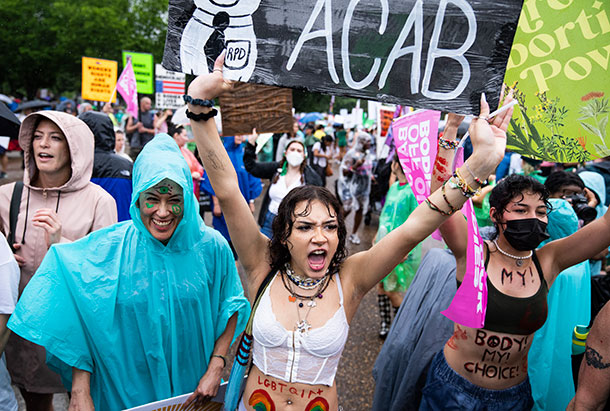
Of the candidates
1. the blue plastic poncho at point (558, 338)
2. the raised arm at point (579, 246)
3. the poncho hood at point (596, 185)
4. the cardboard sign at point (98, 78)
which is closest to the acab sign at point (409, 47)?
the raised arm at point (579, 246)

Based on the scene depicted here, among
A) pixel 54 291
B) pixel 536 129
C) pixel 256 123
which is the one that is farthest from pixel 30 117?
pixel 536 129

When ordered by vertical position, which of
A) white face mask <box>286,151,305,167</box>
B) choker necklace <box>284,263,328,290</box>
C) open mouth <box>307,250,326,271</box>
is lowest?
choker necklace <box>284,263,328,290</box>

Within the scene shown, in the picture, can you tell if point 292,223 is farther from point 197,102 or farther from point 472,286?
point 472,286

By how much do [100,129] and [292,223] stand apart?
120 inches

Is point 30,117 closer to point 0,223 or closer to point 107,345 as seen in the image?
point 0,223

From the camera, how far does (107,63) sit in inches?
372

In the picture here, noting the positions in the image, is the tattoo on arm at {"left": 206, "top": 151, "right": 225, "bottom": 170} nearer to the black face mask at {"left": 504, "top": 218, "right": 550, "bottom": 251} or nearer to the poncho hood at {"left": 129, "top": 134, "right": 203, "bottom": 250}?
the poncho hood at {"left": 129, "top": 134, "right": 203, "bottom": 250}

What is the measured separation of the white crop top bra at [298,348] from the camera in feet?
6.11

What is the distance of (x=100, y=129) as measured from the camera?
165 inches

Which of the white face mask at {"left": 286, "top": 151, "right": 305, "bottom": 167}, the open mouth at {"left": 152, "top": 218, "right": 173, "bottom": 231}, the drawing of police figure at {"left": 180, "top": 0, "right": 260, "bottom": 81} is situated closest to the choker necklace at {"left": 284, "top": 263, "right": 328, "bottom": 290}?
the open mouth at {"left": 152, "top": 218, "right": 173, "bottom": 231}

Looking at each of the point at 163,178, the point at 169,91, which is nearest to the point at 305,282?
the point at 163,178

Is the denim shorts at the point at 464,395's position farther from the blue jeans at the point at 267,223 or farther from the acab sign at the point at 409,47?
the blue jeans at the point at 267,223

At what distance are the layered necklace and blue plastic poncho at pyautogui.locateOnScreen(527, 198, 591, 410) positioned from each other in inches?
66.5

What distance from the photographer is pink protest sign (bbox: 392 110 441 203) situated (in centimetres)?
195
